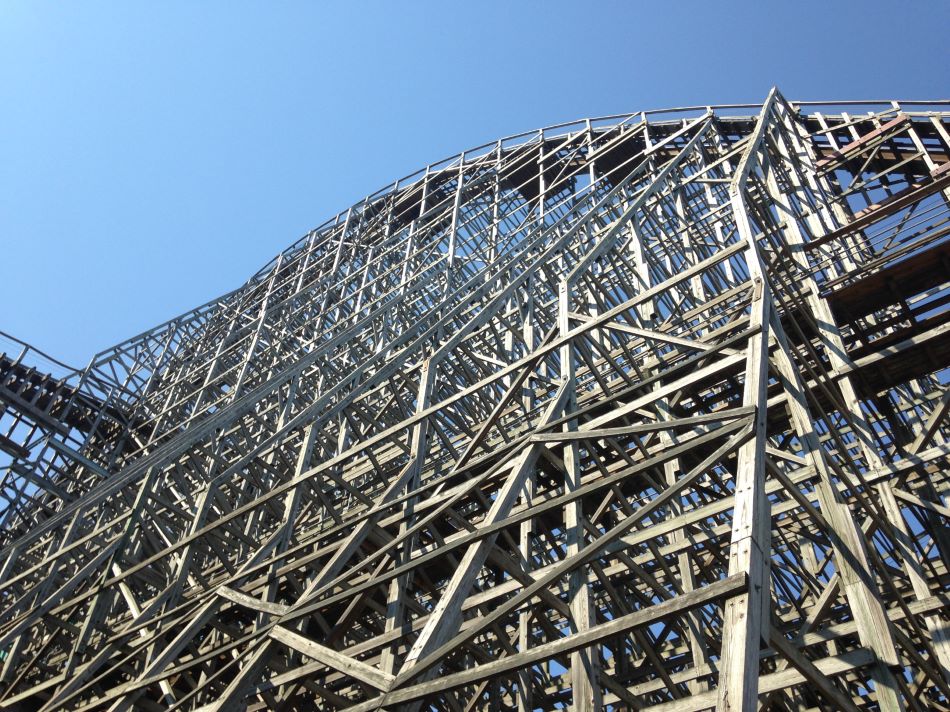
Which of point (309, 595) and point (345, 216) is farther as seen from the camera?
point (345, 216)

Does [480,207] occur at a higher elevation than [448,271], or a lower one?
higher

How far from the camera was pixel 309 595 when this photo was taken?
6.55m

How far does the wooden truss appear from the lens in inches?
205

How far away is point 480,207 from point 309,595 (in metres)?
16.2

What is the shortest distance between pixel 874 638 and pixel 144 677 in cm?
601

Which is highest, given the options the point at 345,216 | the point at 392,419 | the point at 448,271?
the point at 345,216

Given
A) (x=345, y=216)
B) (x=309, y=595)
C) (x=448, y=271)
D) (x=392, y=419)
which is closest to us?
(x=309, y=595)

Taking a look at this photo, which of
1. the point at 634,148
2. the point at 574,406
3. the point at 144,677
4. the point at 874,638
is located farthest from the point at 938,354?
the point at 634,148

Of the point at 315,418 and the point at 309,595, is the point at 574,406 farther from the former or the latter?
the point at 315,418

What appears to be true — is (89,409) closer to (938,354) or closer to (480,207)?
(480,207)

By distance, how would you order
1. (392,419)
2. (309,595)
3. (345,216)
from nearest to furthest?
(309,595) → (392,419) → (345,216)

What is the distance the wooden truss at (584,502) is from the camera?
5.21 metres

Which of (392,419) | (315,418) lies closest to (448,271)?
(392,419)

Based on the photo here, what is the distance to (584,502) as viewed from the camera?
8539 millimetres
